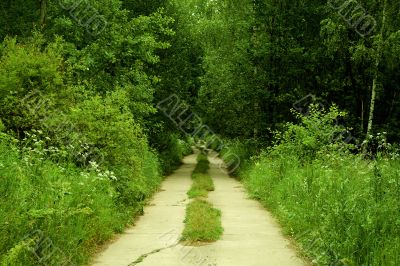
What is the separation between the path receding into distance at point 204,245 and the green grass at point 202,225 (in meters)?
0.19

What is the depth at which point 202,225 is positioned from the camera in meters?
10.3

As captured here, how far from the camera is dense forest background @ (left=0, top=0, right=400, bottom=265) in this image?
7340mm

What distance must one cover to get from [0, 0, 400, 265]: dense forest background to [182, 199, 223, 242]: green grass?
1.57 m

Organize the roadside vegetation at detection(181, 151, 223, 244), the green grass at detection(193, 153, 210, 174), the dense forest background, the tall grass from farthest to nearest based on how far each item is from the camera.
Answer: the green grass at detection(193, 153, 210, 174) → the roadside vegetation at detection(181, 151, 223, 244) → the dense forest background → the tall grass

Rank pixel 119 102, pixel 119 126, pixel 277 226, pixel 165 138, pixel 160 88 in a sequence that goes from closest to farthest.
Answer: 1. pixel 277 226
2. pixel 119 126
3. pixel 119 102
4. pixel 160 88
5. pixel 165 138

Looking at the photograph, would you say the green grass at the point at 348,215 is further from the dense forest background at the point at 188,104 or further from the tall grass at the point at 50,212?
the tall grass at the point at 50,212

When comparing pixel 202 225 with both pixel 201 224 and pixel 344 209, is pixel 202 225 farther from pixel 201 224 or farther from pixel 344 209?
pixel 344 209

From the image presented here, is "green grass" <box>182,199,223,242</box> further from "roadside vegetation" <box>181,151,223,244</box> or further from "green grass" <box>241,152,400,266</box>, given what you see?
"green grass" <box>241,152,400,266</box>

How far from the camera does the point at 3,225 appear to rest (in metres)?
5.93

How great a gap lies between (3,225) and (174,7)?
83.9ft

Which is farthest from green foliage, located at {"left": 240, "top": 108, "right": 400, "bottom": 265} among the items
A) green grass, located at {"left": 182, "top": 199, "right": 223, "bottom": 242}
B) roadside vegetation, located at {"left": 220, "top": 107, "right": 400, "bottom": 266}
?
green grass, located at {"left": 182, "top": 199, "right": 223, "bottom": 242}

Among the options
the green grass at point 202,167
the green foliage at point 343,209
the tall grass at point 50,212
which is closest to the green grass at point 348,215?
the green foliage at point 343,209

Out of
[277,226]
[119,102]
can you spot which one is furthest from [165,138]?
[277,226]

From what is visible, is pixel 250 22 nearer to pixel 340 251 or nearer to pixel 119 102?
pixel 119 102
